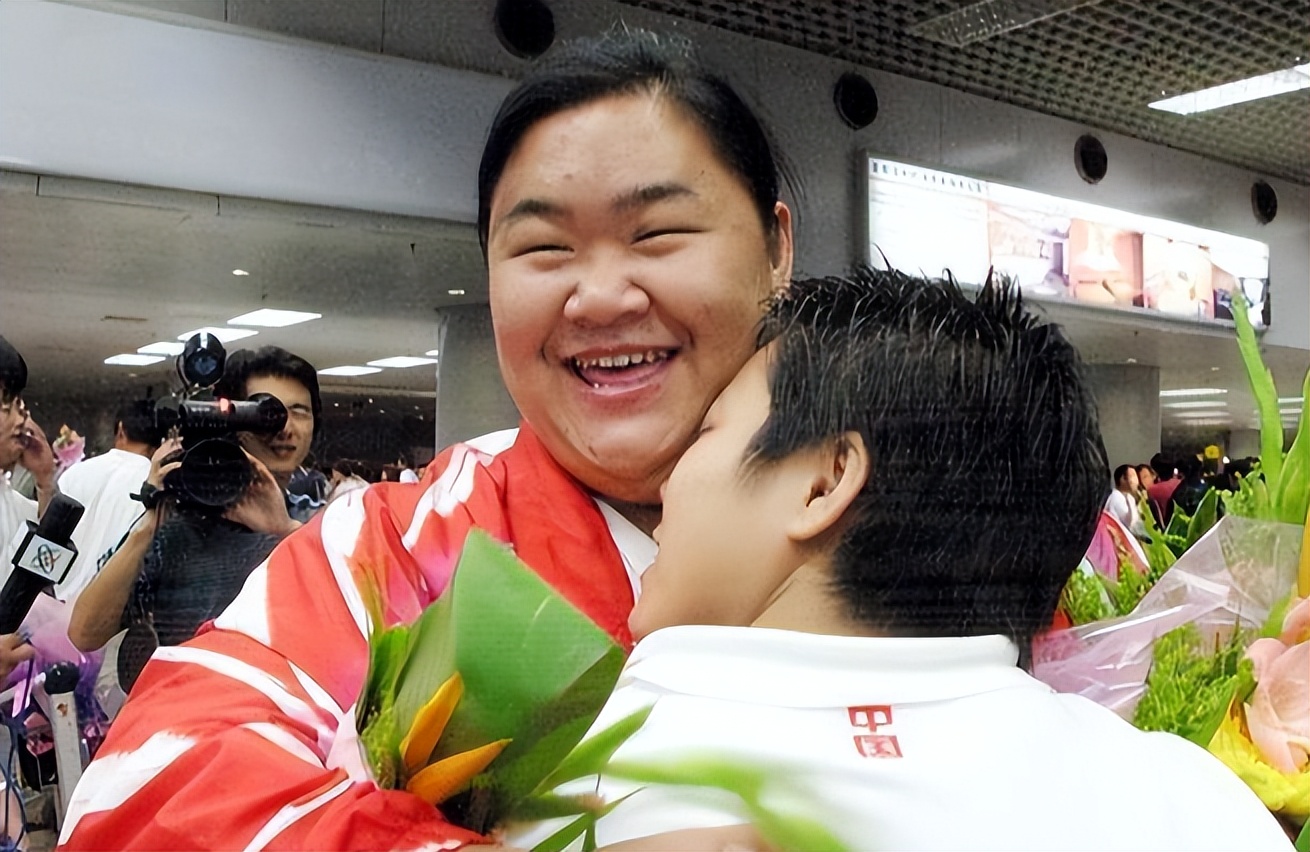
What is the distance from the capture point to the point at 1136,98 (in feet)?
2.95

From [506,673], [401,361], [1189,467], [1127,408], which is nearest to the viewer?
[506,673]

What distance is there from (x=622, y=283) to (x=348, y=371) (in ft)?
0.69

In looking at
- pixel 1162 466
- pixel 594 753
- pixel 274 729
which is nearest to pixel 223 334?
pixel 274 729

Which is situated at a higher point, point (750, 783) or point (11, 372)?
point (11, 372)

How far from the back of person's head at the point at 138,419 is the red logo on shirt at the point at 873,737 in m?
0.51

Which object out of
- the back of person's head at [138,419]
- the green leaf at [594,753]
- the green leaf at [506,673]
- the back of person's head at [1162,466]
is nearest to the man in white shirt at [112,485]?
the back of person's head at [138,419]

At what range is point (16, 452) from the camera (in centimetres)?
69

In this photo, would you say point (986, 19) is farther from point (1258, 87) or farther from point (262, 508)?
point (262, 508)

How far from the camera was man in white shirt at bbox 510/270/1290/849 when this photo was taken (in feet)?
2.16

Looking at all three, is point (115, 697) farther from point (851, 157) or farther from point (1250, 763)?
point (1250, 763)

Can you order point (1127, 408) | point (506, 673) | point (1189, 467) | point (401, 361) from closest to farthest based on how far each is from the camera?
1. point (506, 673)
2. point (401, 361)
3. point (1127, 408)
4. point (1189, 467)

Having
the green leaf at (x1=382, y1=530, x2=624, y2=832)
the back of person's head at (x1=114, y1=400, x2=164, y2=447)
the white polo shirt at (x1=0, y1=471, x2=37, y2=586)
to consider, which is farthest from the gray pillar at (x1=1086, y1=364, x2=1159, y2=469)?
the white polo shirt at (x1=0, y1=471, x2=37, y2=586)

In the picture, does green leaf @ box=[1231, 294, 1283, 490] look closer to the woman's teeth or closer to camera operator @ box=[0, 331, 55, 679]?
the woman's teeth


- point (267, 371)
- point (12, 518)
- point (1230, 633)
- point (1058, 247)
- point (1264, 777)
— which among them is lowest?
point (1264, 777)
